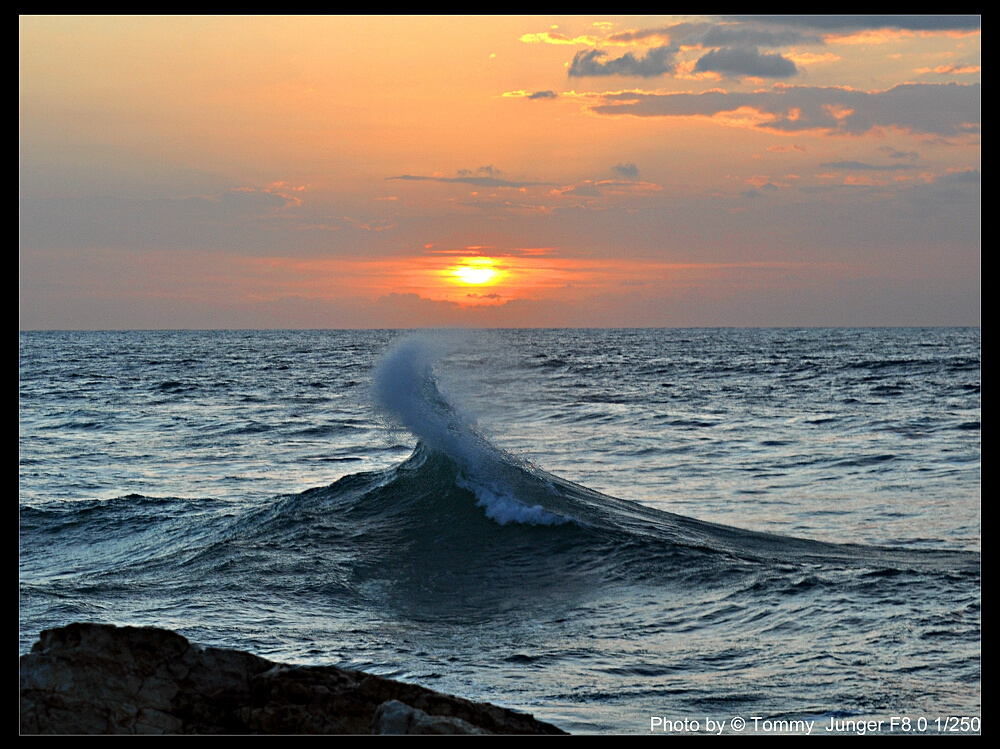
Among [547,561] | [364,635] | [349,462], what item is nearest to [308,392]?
[349,462]

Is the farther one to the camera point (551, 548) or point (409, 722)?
point (551, 548)

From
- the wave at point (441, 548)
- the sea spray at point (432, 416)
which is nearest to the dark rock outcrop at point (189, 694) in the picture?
the wave at point (441, 548)

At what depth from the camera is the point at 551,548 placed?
34.6 feet

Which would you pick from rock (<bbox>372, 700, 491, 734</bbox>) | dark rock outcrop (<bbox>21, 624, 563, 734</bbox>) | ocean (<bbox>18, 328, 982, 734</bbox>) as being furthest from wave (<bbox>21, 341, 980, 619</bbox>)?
rock (<bbox>372, 700, 491, 734</bbox>)

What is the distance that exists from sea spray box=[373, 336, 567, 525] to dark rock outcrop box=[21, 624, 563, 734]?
8423mm

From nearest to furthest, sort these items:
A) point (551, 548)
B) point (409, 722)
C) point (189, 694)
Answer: point (409, 722) → point (189, 694) → point (551, 548)

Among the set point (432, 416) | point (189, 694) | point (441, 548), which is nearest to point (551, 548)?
point (441, 548)

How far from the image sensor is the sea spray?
13.7 m

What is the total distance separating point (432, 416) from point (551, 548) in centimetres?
588

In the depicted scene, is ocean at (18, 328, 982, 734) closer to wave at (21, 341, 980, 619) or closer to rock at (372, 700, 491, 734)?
wave at (21, 341, 980, 619)

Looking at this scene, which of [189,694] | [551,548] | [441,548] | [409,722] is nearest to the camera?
[409,722]

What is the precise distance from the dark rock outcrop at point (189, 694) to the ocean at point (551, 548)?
60.3 inches

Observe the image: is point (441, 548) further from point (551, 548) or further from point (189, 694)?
point (189, 694)

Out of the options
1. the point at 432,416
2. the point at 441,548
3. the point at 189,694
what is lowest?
the point at 441,548
